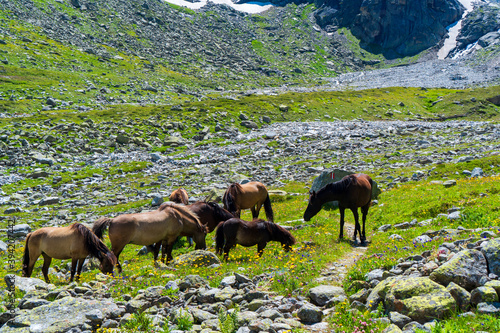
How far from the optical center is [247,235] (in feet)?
42.7

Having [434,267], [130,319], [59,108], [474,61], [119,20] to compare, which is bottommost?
[130,319]

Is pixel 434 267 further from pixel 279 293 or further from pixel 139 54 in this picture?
pixel 139 54

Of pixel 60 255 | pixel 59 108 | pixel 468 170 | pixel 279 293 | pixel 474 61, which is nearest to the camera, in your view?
pixel 279 293

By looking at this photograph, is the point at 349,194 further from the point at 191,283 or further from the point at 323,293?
the point at 191,283

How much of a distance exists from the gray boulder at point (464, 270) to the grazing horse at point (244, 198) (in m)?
11.8

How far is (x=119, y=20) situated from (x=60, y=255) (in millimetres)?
154322

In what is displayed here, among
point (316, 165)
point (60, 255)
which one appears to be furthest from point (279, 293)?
point (316, 165)

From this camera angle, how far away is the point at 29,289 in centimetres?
953

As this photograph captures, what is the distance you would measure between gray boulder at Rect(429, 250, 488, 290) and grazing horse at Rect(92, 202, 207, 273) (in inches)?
381

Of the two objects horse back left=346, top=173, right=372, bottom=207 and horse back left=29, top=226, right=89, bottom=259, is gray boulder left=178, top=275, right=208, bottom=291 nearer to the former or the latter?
horse back left=29, top=226, right=89, bottom=259

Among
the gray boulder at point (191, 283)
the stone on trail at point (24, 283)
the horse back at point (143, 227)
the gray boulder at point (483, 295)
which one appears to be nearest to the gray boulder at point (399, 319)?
the gray boulder at point (483, 295)

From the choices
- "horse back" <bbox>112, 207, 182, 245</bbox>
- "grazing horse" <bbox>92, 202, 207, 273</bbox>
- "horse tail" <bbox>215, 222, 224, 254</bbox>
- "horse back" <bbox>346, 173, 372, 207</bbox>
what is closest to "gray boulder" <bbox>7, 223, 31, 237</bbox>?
"grazing horse" <bbox>92, 202, 207, 273</bbox>

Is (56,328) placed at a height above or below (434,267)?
Answer: below

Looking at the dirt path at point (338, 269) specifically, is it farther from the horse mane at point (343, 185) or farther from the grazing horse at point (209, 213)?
the grazing horse at point (209, 213)
